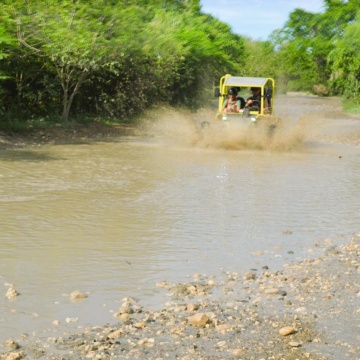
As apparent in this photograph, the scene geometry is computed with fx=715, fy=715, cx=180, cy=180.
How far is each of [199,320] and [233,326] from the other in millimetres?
246

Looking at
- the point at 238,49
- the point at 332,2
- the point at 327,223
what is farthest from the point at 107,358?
the point at 332,2

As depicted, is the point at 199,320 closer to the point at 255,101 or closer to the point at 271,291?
the point at 271,291

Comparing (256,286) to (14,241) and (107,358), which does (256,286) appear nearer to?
(107,358)

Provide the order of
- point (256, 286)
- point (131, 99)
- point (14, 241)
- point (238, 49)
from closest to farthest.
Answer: point (256, 286) < point (14, 241) < point (131, 99) < point (238, 49)

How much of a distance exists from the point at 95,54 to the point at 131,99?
16.5ft

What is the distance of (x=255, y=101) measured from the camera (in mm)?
18000

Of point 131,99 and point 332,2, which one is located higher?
point 332,2

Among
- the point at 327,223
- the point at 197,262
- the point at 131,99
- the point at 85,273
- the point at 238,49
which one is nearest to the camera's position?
the point at 85,273

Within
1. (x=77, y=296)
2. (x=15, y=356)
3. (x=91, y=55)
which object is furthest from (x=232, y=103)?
(x=15, y=356)

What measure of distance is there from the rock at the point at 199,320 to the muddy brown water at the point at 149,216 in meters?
0.69

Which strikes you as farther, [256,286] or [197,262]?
[197,262]

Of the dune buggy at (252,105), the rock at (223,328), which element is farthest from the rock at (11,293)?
the dune buggy at (252,105)

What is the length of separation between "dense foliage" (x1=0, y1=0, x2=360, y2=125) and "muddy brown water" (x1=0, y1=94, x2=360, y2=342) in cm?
330

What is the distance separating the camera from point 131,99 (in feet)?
82.5
